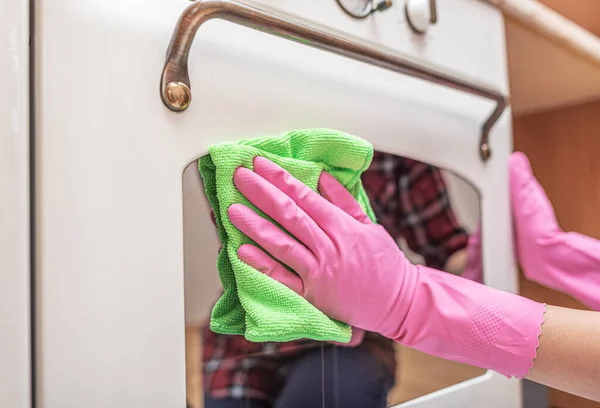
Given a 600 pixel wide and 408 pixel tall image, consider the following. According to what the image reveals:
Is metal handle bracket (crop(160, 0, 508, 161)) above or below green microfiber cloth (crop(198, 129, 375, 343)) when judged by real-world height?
above

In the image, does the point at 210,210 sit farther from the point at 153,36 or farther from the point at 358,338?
the point at 358,338

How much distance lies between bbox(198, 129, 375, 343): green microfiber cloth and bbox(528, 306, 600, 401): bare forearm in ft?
0.66

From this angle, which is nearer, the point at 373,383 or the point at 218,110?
the point at 218,110

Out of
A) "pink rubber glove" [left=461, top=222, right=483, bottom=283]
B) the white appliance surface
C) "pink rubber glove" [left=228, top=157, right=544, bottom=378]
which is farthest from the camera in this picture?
"pink rubber glove" [left=461, top=222, right=483, bottom=283]

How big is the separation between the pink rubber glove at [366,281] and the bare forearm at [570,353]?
0.01 metres

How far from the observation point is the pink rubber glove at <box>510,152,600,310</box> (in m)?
0.81

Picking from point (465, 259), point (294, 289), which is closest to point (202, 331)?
point (294, 289)

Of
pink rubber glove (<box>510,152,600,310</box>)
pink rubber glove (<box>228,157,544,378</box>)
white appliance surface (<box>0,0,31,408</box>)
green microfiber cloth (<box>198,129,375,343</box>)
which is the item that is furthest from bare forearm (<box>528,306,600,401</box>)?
white appliance surface (<box>0,0,31,408</box>)

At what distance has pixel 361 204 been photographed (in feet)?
1.85

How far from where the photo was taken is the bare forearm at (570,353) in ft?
1.63

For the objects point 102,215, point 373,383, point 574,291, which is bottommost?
point 373,383

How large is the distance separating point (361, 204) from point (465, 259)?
34 cm

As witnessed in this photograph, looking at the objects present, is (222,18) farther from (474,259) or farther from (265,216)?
(474,259)

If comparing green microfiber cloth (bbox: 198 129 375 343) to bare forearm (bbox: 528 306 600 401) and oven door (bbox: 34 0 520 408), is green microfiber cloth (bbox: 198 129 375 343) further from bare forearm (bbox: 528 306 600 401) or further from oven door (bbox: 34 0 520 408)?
bare forearm (bbox: 528 306 600 401)
